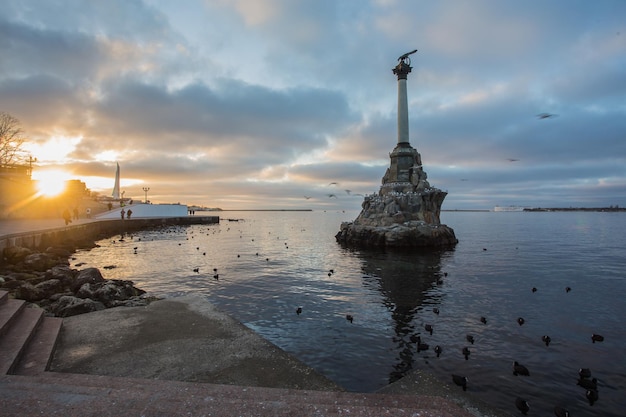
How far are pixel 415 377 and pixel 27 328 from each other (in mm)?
8586

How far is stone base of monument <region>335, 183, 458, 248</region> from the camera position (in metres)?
40.2

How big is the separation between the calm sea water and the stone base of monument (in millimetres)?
8608

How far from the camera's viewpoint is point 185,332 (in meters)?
8.62

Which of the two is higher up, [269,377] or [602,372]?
[269,377]

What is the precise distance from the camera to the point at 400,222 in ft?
144

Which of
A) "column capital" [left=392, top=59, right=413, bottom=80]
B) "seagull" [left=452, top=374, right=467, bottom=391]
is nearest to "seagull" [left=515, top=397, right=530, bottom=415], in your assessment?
"seagull" [left=452, top=374, right=467, bottom=391]

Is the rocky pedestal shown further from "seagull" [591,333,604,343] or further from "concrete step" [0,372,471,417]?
"concrete step" [0,372,471,417]

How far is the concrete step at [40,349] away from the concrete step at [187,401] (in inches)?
52.8

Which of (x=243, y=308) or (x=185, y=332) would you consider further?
(x=243, y=308)

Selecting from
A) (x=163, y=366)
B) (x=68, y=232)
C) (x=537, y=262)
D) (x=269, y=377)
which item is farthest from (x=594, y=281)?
(x=68, y=232)

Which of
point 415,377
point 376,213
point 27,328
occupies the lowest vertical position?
point 415,377

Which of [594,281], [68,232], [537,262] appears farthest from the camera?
[68,232]

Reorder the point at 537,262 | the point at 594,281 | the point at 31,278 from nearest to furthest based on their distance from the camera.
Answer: the point at 31,278
the point at 594,281
the point at 537,262

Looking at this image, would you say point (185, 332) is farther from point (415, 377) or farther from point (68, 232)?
point (68, 232)
